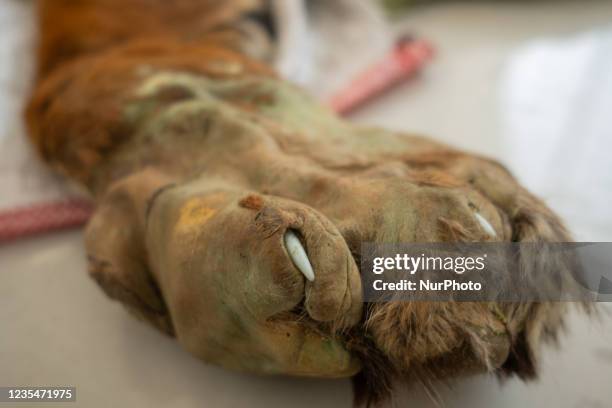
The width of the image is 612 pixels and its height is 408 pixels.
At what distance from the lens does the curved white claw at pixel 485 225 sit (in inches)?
24.0

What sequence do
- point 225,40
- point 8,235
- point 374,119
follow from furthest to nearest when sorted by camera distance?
point 374,119, point 225,40, point 8,235

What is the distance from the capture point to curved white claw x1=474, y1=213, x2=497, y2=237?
608 mm

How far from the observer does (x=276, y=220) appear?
579 millimetres

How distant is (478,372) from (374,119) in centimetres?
76

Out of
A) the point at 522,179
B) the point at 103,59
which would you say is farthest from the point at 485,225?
the point at 103,59

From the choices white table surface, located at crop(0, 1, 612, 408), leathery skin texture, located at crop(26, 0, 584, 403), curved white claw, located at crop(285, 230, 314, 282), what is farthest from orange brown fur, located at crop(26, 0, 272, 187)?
curved white claw, located at crop(285, 230, 314, 282)

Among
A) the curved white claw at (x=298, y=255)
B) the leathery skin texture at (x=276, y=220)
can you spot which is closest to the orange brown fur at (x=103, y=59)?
the leathery skin texture at (x=276, y=220)

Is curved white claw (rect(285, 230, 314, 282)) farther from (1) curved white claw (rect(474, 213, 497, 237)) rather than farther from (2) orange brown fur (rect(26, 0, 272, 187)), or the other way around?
(2) orange brown fur (rect(26, 0, 272, 187))

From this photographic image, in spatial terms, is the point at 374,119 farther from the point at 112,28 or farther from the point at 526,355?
the point at 526,355

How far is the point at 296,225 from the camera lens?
0.58 meters

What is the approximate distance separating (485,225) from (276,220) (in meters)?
0.20

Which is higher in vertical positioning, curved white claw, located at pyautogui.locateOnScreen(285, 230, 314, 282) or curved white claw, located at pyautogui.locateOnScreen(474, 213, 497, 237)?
curved white claw, located at pyautogui.locateOnScreen(474, 213, 497, 237)

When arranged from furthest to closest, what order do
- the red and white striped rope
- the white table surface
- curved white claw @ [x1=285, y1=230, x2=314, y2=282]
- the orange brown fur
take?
the red and white striped rope → the orange brown fur → the white table surface → curved white claw @ [x1=285, y1=230, x2=314, y2=282]

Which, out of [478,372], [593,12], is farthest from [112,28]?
[593,12]
